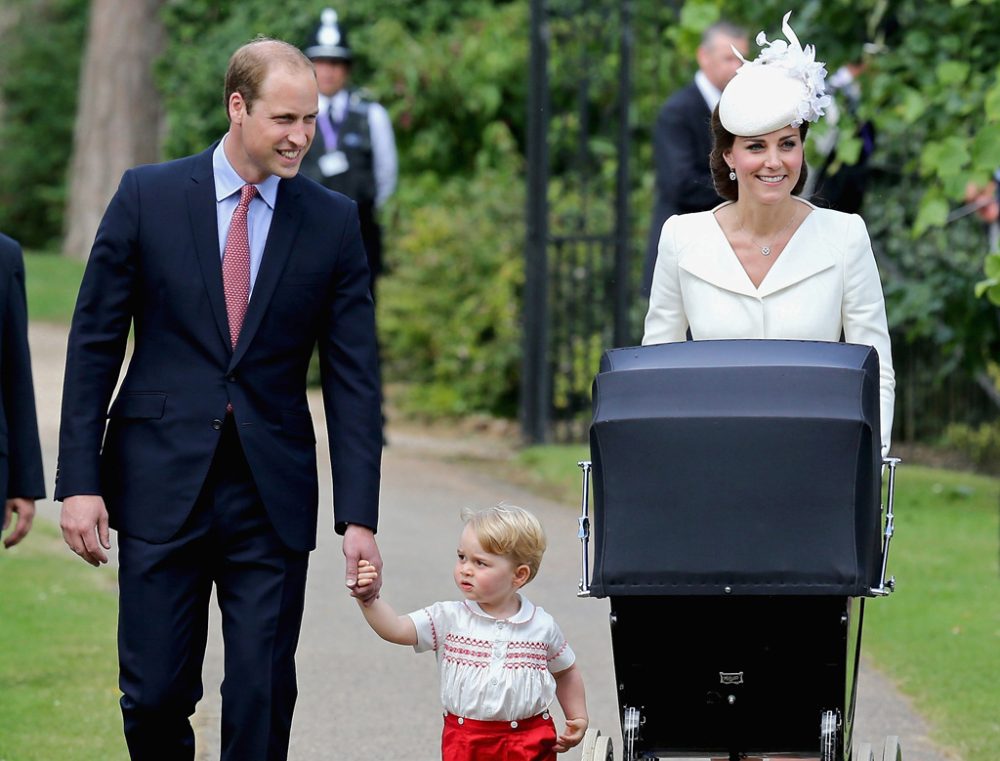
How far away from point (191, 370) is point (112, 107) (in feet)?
66.4

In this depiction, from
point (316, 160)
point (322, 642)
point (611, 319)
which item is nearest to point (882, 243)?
point (611, 319)

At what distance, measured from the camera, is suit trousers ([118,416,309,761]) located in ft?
13.7

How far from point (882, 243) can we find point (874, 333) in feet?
27.8

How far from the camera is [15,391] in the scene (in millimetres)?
5305

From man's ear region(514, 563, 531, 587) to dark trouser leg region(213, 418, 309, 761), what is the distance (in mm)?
506

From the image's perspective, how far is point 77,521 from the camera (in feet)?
13.6

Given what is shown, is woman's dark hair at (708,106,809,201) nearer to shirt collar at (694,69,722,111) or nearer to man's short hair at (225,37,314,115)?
man's short hair at (225,37,314,115)

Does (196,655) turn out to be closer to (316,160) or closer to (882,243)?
(316,160)

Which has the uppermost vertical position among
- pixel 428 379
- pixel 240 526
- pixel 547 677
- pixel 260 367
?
pixel 260 367

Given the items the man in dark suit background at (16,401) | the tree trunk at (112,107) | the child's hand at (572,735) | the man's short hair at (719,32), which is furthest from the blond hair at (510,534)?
the tree trunk at (112,107)

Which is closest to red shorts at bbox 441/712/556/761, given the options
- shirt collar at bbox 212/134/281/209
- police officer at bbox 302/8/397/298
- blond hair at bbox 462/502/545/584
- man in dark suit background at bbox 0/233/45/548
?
blond hair at bbox 462/502/545/584

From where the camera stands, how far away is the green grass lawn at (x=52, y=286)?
60.6 feet

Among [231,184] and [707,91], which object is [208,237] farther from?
[707,91]

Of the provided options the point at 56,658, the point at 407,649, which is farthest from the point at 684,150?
the point at 56,658
